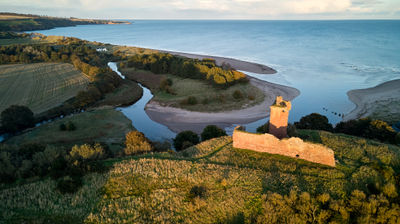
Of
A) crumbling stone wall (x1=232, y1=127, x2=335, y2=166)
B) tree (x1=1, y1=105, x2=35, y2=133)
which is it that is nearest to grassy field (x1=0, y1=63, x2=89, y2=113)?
tree (x1=1, y1=105, x2=35, y2=133)

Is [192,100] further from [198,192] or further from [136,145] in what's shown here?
[198,192]

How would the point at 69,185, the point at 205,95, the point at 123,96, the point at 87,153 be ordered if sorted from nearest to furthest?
the point at 69,185 → the point at 87,153 → the point at 205,95 → the point at 123,96

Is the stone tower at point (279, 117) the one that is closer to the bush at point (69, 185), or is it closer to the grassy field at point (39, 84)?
the bush at point (69, 185)

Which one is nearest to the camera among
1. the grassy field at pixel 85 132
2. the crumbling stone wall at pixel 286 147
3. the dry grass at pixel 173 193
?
the dry grass at pixel 173 193

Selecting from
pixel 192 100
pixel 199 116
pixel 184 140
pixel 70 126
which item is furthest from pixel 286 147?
pixel 192 100

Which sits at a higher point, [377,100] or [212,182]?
[212,182]

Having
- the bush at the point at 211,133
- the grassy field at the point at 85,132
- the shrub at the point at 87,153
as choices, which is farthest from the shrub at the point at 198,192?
the grassy field at the point at 85,132

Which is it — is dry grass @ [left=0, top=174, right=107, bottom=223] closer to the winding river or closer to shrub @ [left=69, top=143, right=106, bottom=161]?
shrub @ [left=69, top=143, right=106, bottom=161]
